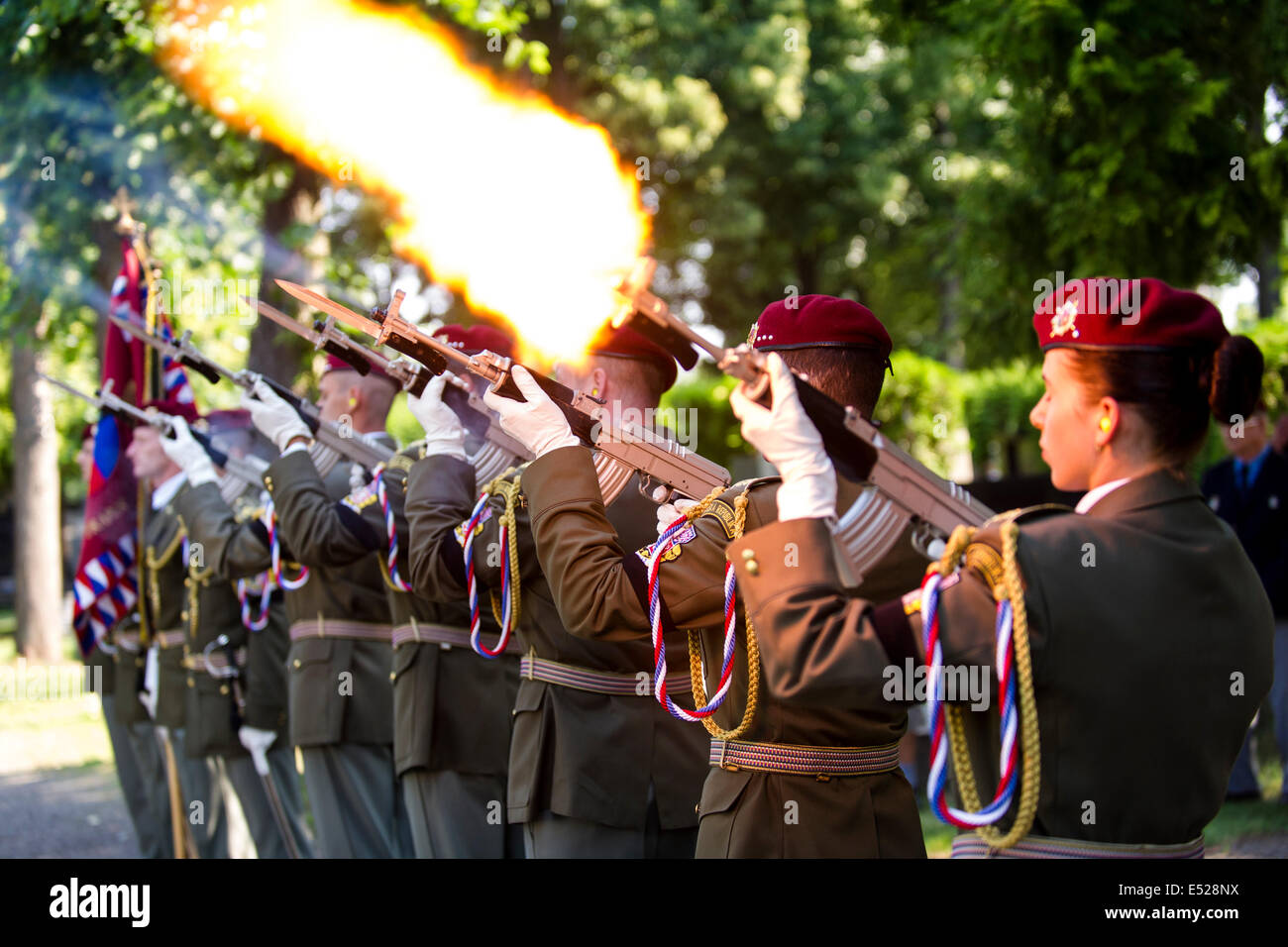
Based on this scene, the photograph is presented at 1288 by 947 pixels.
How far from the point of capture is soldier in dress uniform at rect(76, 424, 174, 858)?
7.59 meters

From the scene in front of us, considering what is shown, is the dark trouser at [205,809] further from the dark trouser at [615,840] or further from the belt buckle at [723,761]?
the belt buckle at [723,761]

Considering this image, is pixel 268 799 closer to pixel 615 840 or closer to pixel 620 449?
pixel 615 840

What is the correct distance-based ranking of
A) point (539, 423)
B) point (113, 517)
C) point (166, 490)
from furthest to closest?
point (113, 517) → point (166, 490) → point (539, 423)

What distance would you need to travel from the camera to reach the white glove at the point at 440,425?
4.65 m

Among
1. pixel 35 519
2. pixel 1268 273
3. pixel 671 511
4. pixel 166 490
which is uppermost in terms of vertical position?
pixel 1268 273

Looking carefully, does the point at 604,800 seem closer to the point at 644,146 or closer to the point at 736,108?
the point at 644,146

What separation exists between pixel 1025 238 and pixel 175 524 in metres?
5.15

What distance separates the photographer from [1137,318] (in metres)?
2.32

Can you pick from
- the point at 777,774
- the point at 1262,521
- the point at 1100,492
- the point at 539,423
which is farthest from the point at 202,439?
the point at 1262,521

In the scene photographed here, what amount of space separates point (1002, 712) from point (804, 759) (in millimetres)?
821

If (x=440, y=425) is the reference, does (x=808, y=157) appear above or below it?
above

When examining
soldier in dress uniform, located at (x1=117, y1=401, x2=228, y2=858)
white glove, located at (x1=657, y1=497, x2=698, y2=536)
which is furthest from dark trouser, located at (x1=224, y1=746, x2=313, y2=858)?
white glove, located at (x1=657, y1=497, x2=698, y2=536)

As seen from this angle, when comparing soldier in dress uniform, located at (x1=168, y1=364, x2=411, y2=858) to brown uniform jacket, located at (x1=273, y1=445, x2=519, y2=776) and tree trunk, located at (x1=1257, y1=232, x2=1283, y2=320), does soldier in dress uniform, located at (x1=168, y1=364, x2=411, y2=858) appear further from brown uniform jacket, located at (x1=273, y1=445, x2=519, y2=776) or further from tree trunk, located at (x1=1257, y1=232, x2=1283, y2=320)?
tree trunk, located at (x1=1257, y1=232, x2=1283, y2=320)
